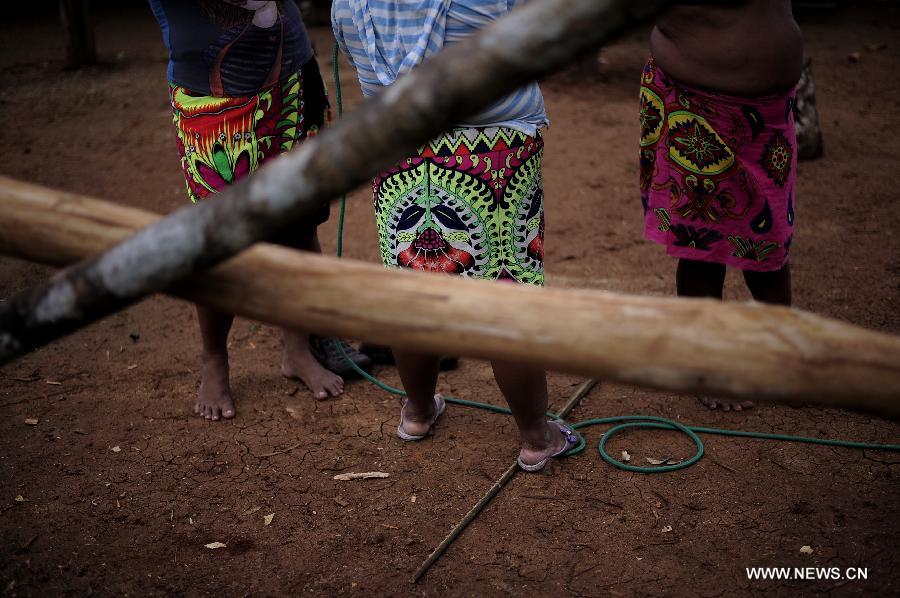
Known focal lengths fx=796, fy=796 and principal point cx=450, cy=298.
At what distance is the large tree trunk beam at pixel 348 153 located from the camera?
3.74ft

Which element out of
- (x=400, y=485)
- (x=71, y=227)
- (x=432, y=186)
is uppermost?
(x=71, y=227)

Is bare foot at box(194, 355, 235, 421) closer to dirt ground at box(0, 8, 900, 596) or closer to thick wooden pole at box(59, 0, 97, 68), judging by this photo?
dirt ground at box(0, 8, 900, 596)

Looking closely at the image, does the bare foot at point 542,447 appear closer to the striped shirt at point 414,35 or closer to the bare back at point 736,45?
the striped shirt at point 414,35

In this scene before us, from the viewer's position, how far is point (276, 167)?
1236 mm

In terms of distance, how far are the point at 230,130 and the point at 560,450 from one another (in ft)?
4.94

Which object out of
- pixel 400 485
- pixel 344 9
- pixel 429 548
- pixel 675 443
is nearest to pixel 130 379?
pixel 400 485

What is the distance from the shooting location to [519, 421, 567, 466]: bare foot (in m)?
2.57

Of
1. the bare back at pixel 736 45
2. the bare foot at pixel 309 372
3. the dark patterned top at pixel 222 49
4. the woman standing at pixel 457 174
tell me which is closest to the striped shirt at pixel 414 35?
the woman standing at pixel 457 174

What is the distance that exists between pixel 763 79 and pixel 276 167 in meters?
1.75

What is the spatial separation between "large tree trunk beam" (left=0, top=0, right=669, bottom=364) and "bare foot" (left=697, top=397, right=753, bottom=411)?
2025 millimetres

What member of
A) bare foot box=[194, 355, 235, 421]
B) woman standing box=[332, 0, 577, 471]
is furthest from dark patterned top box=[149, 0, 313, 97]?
bare foot box=[194, 355, 235, 421]

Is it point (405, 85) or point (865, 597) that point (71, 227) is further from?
point (865, 597)

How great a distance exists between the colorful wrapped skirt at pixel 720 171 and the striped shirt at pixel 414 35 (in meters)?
0.62

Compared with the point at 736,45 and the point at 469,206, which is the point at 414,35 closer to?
the point at 469,206
